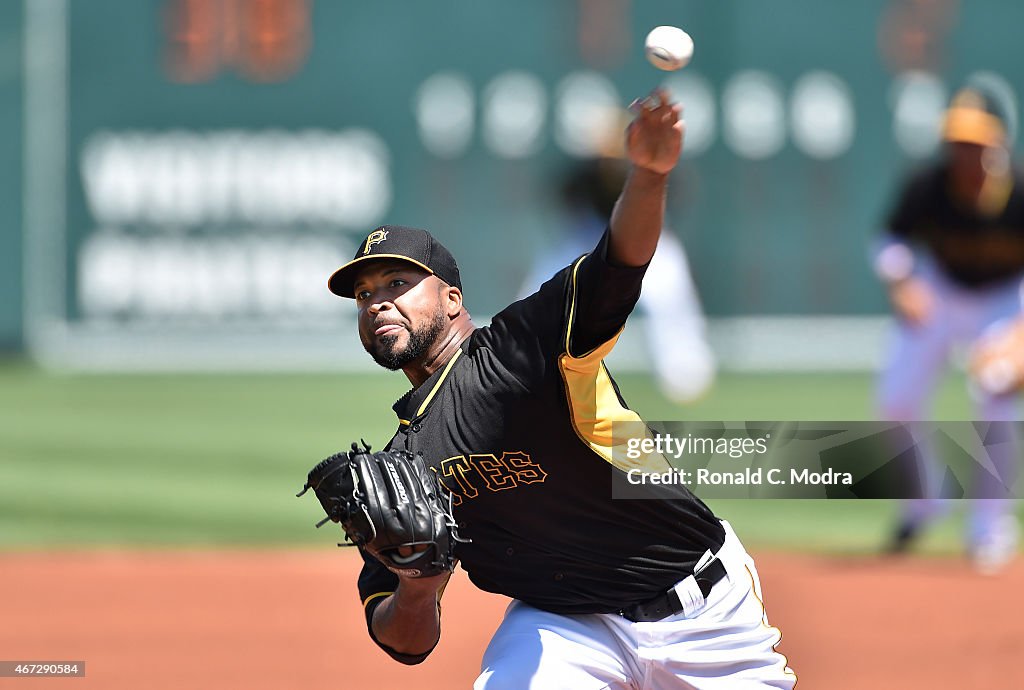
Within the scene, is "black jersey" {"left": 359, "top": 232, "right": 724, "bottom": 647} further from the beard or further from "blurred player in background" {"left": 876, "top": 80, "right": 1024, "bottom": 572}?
"blurred player in background" {"left": 876, "top": 80, "right": 1024, "bottom": 572}

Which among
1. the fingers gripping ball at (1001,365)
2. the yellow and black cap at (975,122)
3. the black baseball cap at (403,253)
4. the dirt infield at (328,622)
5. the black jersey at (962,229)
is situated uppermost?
the yellow and black cap at (975,122)

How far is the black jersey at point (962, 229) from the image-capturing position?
8195 mm

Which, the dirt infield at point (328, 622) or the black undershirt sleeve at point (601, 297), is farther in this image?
the dirt infield at point (328, 622)

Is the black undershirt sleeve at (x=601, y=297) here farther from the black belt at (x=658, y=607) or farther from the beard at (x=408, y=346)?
the black belt at (x=658, y=607)

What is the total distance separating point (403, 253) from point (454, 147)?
1254 centimetres

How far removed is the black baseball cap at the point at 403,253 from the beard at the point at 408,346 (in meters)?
0.12

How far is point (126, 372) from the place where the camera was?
16.4m

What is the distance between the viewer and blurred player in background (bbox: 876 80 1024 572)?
26.7 feet

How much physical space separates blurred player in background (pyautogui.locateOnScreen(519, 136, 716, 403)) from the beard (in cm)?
734

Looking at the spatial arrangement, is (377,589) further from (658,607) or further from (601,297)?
(601,297)

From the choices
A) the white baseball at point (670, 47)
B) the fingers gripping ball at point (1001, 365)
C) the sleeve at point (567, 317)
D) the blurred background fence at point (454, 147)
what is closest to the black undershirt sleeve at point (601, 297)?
the sleeve at point (567, 317)

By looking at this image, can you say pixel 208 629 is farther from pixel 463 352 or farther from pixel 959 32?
pixel 959 32

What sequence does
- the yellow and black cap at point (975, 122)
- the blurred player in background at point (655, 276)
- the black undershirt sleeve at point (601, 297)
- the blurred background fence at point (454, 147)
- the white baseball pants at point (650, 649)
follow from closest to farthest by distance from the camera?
1. the black undershirt sleeve at point (601, 297)
2. the white baseball pants at point (650, 649)
3. the yellow and black cap at point (975, 122)
4. the blurred player in background at point (655, 276)
5. the blurred background fence at point (454, 147)

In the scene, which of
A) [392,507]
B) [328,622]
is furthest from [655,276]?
[392,507]
